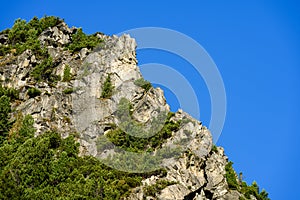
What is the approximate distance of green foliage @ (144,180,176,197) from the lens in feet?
163

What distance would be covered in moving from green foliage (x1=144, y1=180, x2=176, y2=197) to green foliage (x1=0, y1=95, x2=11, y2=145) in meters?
16.9

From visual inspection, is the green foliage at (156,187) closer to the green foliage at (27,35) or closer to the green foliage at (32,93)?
the green foliage at (32,93)

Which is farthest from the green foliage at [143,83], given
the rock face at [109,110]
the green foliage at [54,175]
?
the green foliage at [54,175]

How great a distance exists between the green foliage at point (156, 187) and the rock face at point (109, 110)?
15cm

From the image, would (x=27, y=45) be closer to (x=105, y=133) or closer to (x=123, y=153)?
(x=105, y=133)

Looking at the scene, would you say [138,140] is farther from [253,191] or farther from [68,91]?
[253,191]

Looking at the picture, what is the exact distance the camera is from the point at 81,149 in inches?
2303

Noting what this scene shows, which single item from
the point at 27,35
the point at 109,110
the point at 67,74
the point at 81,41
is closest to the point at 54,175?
the point at 109,110

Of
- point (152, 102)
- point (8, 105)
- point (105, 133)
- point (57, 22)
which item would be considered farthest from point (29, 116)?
point (57, 22)

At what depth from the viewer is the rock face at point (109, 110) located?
56688mm

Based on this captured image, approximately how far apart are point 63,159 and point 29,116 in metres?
10.9

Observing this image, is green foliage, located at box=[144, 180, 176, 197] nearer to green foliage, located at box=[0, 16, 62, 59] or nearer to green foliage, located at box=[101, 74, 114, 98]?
green foliage, located at box=[101, 74, 114, 98]

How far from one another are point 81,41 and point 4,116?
26.0 meters

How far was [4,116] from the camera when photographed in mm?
60969
